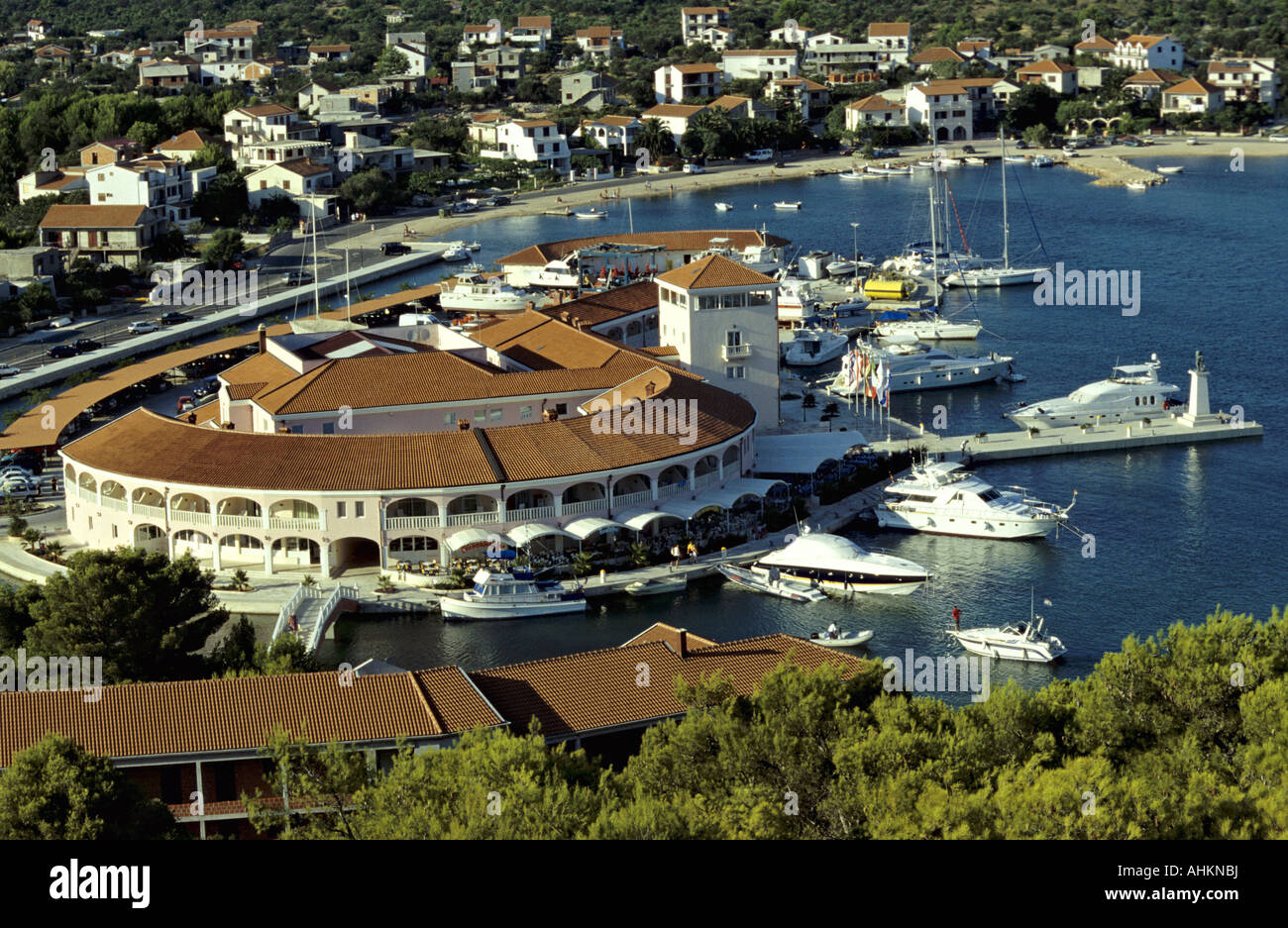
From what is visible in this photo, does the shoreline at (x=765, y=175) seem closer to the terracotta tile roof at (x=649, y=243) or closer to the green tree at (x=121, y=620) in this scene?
the terracotta tile roof at (x=649, y=243)

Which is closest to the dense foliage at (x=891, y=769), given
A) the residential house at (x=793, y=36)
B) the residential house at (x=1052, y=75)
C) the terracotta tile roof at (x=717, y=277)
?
the terracotta tile roof at (x=717, y=277)

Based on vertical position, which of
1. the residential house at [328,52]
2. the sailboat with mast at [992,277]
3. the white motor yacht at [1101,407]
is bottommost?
the white motor yacht at [1101,407]

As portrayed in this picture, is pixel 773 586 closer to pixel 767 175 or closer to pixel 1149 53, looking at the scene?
pixel 767 175

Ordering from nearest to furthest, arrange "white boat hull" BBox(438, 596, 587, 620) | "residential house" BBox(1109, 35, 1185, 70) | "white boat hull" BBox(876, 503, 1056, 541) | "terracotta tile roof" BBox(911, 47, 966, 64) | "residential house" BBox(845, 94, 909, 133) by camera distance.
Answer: "white boat hull" BBox(438, 596, 587, 620), "white boat hull" BBox(876, 503, 1056, 541), "residential house" BBox(845, 94, 909, 133), "residential house" BBox(1109, 35, 1185, 70), "terracotta tile roof" BBox(911, 47, 966, 64)

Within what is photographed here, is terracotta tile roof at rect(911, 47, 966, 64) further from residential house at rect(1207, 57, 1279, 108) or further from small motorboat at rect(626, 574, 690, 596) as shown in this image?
small motorboat at rect(626, 574, 690, 596)

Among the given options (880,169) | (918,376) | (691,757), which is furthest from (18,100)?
(691,757)

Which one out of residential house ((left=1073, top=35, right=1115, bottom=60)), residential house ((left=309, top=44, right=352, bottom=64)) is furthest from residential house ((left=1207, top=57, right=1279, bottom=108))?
residential house ((left=309, top=44, right=352, bottom=64))
